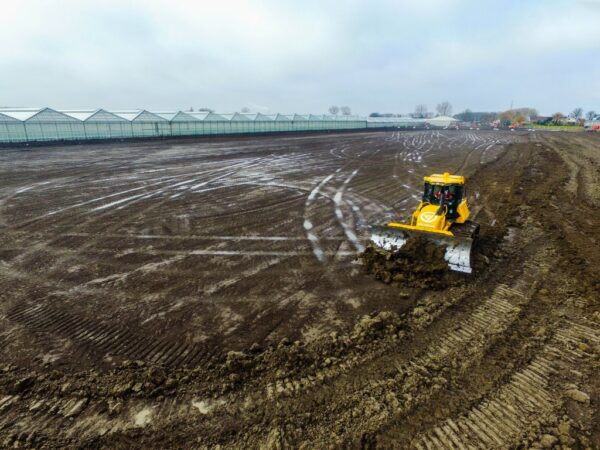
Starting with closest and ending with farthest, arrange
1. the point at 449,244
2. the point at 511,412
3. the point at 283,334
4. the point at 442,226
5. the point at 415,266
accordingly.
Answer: the point at 511,412 < the point at 283,334 < the point at 415,266 < the point at 449,244 < the point at 442,226

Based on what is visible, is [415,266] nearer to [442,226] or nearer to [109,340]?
[442,226]

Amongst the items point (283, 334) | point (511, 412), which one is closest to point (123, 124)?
point (283, 334)

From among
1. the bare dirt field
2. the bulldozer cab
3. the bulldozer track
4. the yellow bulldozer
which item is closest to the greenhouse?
the bare dirt field

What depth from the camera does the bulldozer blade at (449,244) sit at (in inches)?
333

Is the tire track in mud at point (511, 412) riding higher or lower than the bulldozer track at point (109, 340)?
lower

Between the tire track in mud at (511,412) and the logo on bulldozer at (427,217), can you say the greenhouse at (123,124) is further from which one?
the tire track in mud at (511,412)

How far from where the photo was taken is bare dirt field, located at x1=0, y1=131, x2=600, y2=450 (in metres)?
4.62

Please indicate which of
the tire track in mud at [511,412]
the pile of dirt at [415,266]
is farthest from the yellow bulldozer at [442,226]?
the tire track in mud at [511,412]

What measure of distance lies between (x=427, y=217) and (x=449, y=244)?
1.01 meters

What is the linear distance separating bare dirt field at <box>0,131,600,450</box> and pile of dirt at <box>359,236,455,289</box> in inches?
8.7

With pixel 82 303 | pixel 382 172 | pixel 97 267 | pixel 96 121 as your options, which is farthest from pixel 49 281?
pixel 96 121

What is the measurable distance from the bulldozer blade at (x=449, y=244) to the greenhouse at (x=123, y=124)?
42.1 metres

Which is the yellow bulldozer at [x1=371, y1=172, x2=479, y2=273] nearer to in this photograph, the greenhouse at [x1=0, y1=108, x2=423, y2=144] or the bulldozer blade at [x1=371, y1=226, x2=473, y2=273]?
the bulldozer blade at [x1=371, y1=226, x2=473, y2=273]

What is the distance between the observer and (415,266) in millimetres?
8469
